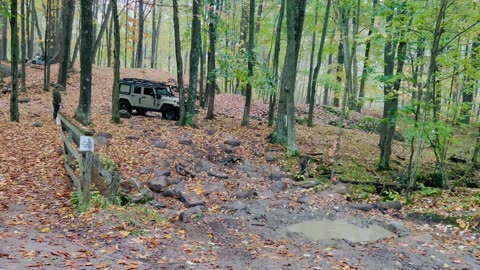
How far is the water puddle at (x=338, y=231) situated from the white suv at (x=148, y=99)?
1216 centimetres

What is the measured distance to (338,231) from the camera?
7.42 m

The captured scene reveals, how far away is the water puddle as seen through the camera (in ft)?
23.3

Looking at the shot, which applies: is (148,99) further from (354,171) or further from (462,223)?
(462,223)

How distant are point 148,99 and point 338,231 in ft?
44.4

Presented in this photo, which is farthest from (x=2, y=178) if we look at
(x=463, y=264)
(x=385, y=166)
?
(x=385, y=166)

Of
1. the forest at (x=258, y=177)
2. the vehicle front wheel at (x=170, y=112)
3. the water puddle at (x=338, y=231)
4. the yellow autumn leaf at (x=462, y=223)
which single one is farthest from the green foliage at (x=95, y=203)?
the vehicle front wheel at (x=170, y=112)

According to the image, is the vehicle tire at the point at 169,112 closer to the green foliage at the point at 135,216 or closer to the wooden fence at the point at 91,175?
the wooden fence at the point at 91,175

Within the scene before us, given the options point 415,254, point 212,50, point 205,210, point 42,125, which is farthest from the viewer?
point 212,50

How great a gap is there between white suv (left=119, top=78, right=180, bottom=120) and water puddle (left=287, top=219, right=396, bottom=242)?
12156 millimetres

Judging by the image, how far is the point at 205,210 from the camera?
838 centimetres

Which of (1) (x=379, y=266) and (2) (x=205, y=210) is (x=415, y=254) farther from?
(2) (x=205, y=210)

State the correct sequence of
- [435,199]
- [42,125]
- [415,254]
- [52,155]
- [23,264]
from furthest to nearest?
[42,125]
[52,155]
[435,199]
[415,254]
[23,264]

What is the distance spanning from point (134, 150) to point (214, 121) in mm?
6801

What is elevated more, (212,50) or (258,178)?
(212,50)
